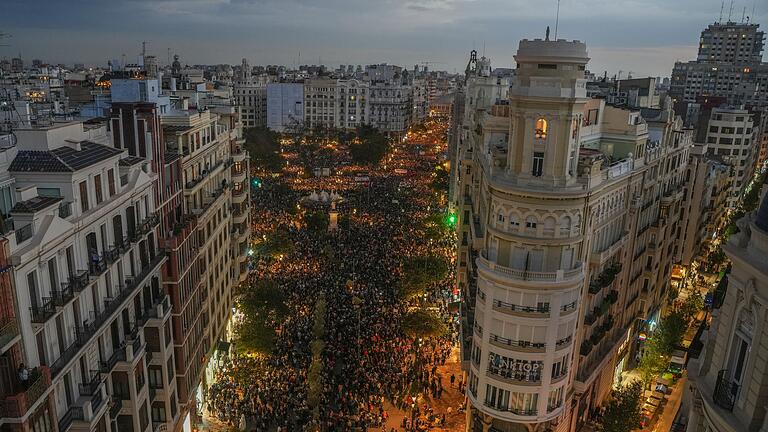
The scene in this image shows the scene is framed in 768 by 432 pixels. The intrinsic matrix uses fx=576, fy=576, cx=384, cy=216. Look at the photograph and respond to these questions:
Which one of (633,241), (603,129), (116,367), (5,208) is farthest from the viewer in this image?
(633,241)

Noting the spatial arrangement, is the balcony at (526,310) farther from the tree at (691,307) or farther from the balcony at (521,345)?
the tree at (691,307)

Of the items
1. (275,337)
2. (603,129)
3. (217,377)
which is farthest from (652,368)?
(217,377)

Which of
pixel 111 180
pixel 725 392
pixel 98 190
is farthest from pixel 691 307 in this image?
pixel 98 190

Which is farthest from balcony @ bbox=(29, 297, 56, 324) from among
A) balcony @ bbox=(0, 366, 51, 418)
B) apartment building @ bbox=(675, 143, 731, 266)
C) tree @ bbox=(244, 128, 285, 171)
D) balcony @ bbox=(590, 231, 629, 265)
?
tree @ bbox=(244, 128, 285, 171)

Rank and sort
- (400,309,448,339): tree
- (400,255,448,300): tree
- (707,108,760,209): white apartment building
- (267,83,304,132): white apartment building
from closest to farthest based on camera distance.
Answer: (400,309,448,339): tree, (400,255,448,300): tree, (707,108,760,209): white apartment building, (267,83,304,132): white apartment building

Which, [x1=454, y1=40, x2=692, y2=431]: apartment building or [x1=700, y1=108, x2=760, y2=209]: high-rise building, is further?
[x1=700, y1=108, x2=760, y2=209]: high-rise building

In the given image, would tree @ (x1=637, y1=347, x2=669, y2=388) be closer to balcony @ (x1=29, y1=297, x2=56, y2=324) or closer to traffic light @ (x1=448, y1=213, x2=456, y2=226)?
traffic light @ (x1=448, y1=213, x2=456, y2=226)

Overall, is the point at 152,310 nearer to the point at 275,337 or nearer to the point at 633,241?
the point at 275,337

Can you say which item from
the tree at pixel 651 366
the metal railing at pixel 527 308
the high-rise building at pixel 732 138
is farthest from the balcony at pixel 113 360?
the high-rise building at pixel 732 138
